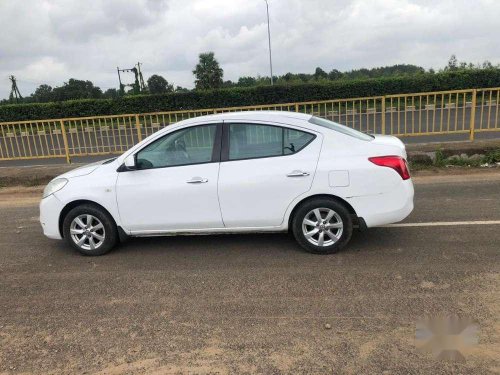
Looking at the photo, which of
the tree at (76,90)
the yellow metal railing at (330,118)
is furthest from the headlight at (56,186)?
the tree at (76,90)

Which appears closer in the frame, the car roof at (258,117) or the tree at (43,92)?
the car roof at (258,117)

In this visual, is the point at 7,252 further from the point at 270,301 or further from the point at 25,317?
the point at 270,301

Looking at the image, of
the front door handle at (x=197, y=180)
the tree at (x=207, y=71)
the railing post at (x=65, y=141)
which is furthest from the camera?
the tree at (x=207, y=71)

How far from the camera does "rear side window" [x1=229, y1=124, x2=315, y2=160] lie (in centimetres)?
470

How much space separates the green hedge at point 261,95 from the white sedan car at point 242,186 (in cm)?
2301

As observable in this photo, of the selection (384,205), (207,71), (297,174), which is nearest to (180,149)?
(297,174)

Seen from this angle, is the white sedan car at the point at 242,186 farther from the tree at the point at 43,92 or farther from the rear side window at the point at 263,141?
the tree at the point at 43,92

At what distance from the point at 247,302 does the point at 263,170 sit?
145 centimetres

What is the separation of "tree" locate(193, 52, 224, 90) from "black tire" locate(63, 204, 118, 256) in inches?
1716

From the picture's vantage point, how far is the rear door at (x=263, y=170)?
4.60 metres

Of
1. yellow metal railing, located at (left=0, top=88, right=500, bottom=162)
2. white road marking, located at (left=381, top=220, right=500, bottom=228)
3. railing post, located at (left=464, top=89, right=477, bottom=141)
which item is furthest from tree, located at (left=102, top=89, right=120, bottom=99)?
white road marking, located at (left=381, top=220, right=500, bottom=228)

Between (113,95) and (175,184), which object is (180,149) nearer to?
(175,184)

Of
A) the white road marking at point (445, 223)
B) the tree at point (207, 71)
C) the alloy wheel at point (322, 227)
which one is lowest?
the white road marking at point (445, 223)

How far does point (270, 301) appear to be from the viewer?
3.80 metres
